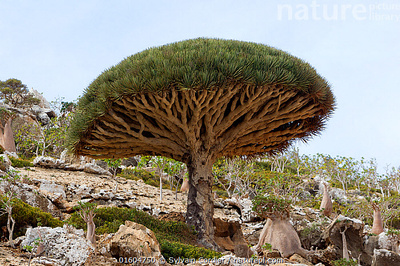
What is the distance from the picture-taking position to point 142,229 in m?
5.62

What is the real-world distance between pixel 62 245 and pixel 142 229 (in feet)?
4.21

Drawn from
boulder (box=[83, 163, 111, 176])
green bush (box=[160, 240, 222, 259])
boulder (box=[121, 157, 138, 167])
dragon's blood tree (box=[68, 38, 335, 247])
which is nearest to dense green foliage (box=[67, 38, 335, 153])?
dragon's blood tree (box=[68, 38, 335, 247])

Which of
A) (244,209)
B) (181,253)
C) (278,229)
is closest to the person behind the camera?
(181,253)

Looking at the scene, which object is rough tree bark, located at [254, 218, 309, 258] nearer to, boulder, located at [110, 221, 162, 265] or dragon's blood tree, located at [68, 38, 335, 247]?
dragon's blood tree, located at [68, 38, 335, 247]

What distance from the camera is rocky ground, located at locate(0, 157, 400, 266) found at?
4977mm

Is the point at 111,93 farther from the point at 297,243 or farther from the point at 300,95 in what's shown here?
the point at 297,243

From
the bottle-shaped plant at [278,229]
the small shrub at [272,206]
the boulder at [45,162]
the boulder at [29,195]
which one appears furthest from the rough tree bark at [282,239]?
the boulder at [45,162]

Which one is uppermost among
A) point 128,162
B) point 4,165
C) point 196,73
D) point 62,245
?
point 196,73

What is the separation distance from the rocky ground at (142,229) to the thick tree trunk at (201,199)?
104 centimetres

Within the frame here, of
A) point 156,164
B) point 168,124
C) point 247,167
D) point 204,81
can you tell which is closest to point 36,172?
point 156,164

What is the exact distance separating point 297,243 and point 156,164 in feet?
30.7

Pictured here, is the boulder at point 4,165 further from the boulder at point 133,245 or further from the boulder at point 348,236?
the boulder at point 348,236

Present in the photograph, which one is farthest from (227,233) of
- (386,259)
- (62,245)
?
(62,245)

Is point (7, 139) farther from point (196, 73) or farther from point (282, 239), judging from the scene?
point (282, 239)
